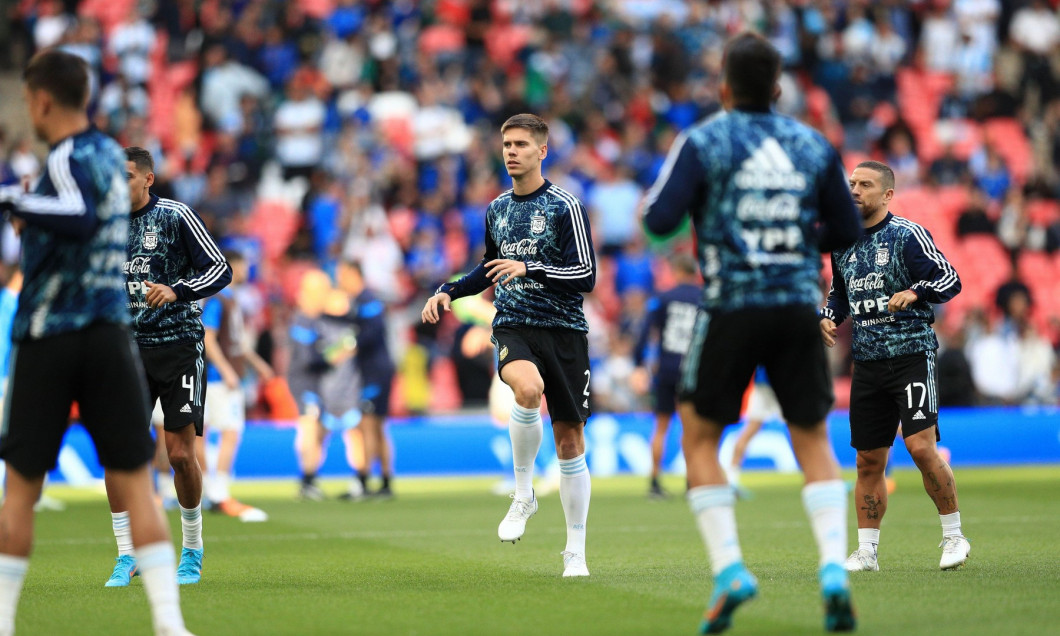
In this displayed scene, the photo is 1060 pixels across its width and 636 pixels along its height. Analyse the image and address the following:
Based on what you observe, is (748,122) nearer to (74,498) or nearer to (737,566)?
(737,566)

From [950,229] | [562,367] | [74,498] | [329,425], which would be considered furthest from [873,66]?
[562,367]

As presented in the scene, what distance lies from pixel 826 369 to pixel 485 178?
17.0 m

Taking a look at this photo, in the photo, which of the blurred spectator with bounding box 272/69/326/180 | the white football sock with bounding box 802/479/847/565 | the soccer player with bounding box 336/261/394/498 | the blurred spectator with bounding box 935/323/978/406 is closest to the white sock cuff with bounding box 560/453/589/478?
the white football sock with bounding box 802/479/847/565

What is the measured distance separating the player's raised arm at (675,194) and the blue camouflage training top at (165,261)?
10.5ft

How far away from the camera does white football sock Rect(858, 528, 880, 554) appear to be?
8.16m

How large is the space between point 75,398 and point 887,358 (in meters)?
4.97

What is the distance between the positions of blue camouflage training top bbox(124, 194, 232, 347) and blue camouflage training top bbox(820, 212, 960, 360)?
3.88 meters

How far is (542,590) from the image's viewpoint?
288 inches

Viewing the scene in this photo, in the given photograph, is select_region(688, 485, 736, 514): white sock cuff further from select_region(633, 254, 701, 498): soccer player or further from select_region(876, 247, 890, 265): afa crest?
select_region(633, 254, 701, 498): soccer player

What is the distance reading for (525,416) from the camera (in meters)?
8.15

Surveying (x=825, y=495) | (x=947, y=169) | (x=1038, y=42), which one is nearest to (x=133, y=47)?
(x=947, y=169)

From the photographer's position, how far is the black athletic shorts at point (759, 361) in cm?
568

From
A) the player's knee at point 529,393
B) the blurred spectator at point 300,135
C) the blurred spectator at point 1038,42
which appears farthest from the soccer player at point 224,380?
the blurred spectator at point 1038,42

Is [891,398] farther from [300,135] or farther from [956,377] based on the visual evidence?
[300,135]
